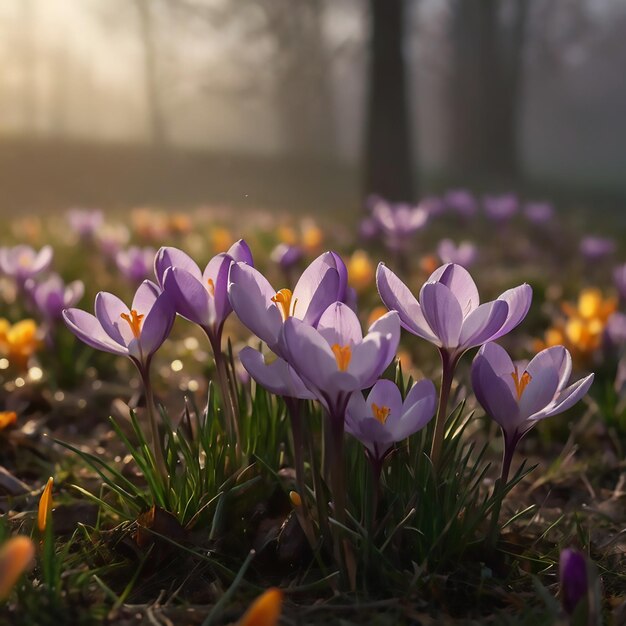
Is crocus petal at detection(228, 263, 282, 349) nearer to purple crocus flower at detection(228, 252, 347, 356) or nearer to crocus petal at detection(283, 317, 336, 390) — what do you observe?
purple crocus flower at detection(228, 252, 347, 356)

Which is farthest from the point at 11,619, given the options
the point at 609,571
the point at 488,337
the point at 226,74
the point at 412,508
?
the point at 226,74

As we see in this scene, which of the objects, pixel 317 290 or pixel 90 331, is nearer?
pixel 317 290

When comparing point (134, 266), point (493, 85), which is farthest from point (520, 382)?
point (493, 85)

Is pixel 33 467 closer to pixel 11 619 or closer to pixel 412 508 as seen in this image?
pixel 11 619

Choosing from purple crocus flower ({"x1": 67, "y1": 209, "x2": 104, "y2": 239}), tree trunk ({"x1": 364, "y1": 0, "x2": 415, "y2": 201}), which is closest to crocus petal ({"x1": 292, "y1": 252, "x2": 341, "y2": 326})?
purple crocus flower ({"x1": 67, "y1": 209, "x2": 104, "y2": 239})

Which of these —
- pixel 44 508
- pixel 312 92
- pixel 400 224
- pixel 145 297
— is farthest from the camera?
pixel 312 92

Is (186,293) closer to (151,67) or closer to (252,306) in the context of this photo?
(252,306)

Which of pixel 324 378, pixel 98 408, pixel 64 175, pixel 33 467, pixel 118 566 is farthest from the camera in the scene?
pixel 64 175
